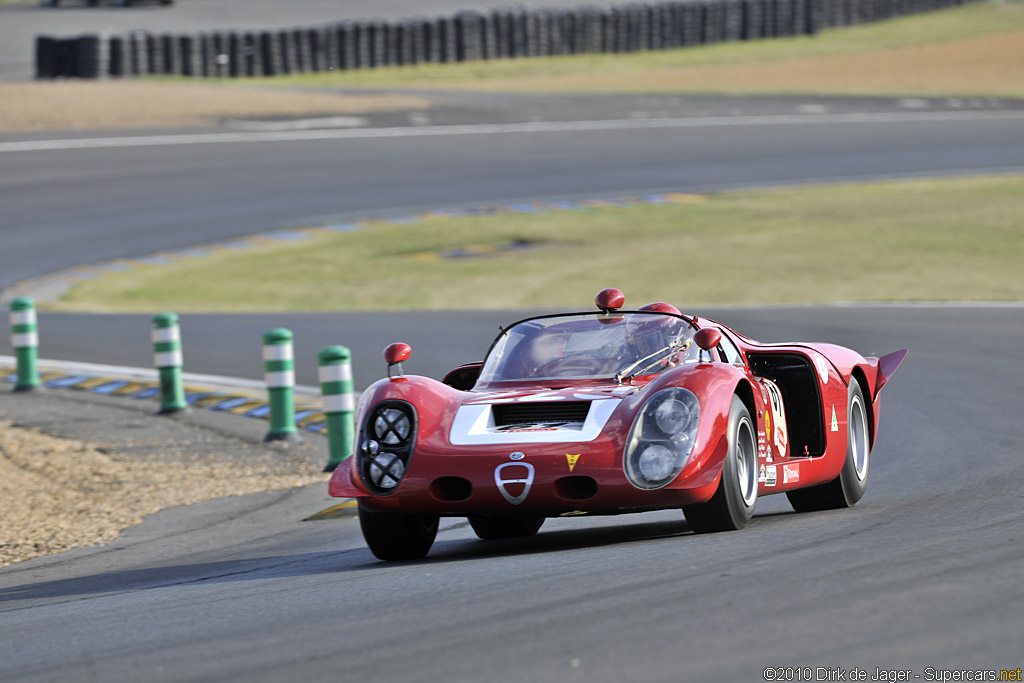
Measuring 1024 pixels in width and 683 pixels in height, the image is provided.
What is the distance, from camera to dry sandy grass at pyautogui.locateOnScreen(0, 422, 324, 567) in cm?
882

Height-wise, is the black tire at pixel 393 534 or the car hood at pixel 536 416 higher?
the car hood at pixel 536 416

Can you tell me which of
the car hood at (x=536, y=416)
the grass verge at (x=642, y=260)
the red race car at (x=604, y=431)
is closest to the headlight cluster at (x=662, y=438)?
the red race car at (x=604, y=431)

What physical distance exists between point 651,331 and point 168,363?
6.51m

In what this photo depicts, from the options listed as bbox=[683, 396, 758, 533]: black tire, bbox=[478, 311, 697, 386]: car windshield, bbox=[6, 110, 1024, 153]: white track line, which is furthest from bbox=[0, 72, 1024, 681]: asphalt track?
bbox=[6, 110, 1024, 153]: white track line

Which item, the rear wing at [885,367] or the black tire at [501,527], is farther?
the rear wing at [885,367]

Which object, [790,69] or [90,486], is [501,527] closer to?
[90,486]

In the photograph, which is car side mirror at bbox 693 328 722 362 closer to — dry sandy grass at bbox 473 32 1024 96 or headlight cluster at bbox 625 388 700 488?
headlight cluster at bbox 625 388 700 488

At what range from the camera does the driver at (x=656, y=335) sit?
736 cm

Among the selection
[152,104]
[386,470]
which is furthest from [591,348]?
[152,104]

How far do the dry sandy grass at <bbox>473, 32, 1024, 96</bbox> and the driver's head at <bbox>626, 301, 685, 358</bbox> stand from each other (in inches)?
1446

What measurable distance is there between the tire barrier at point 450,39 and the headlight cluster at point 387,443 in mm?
36304

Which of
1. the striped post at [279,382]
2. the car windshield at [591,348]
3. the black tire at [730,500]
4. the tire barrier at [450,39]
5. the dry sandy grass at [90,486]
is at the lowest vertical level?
the dry sandy grass at [90,486]

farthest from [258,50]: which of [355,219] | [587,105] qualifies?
[355,219]

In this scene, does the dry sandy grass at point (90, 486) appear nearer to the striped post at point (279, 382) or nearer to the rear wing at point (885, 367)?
the striped post at point (279, 382)
